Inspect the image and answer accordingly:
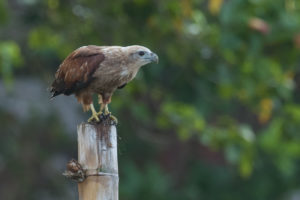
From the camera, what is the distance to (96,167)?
631cm

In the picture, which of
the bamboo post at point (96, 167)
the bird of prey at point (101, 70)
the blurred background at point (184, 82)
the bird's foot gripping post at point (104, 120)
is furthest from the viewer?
the blurred background at point (184, 82)

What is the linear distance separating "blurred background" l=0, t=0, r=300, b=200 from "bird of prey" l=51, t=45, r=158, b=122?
3.46 m

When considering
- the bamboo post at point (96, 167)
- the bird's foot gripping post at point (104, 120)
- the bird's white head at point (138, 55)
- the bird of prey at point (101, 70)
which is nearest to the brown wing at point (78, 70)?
the bird of prey at point (101, 70)

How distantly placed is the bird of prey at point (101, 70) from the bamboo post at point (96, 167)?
1012 mm

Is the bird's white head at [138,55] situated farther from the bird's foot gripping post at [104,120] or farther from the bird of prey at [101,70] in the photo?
the bird's foot gripping post at [104,120]

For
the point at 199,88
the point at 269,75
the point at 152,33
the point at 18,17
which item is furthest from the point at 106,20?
the point at 18,17

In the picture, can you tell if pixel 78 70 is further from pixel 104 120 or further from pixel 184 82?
pixel 184 82

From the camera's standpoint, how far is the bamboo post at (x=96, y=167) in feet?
20.7

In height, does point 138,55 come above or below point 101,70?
above

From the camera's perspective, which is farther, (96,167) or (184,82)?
(184,82)

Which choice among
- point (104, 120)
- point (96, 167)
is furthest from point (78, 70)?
point (96, 167)

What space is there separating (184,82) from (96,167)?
6.26 m

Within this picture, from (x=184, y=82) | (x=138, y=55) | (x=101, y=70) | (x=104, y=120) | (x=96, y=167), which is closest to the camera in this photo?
(x=96, y=167)

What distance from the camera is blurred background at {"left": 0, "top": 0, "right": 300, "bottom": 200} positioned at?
1166 centimetres
